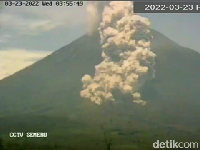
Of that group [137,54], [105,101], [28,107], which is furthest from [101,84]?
[28,107]

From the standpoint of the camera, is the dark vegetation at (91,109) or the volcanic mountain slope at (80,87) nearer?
the dark vegetation at (91,109)

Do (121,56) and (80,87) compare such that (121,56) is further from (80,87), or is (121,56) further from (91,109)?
(91,109)

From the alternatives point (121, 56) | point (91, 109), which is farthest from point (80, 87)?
point (121, 56)

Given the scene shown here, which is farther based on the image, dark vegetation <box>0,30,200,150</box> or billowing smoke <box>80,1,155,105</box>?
billowing smoke <box>80,1,155,105</box>

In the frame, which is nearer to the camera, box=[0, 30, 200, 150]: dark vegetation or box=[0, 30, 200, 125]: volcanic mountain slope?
box=[0, 30, 200, 150]: dark vegetation

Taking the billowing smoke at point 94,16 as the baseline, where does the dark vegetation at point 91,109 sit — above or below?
below

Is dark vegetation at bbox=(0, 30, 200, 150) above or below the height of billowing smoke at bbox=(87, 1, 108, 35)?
below
